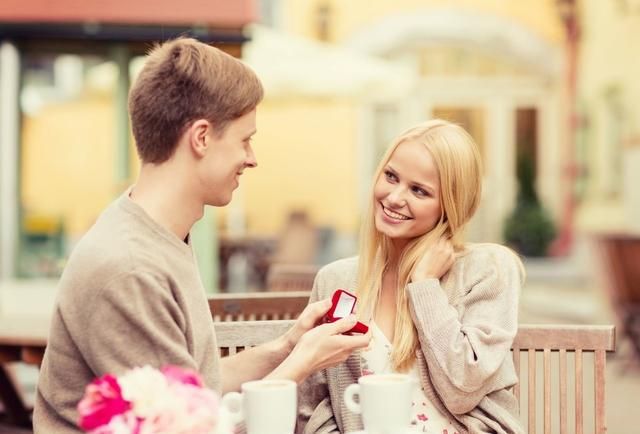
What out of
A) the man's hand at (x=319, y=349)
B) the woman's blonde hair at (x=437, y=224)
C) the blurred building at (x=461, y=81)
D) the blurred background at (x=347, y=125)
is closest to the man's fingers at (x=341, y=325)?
the man's hand at (x=319, y=349)

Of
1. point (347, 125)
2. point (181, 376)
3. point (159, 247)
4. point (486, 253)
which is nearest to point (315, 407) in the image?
point (486, 253)

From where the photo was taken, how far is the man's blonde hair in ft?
7.10

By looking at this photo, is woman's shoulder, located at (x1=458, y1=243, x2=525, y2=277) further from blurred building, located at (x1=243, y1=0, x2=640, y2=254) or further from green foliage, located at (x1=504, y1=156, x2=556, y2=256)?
green foliage, located at (x1=504, y1=156, x2=556, y2=256)

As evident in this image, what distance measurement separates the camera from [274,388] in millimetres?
2113

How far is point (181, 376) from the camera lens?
1.93 metres

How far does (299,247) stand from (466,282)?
11.3 metres

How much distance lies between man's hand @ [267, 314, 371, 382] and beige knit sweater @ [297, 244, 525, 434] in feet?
1.12

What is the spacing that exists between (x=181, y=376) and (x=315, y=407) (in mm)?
1071

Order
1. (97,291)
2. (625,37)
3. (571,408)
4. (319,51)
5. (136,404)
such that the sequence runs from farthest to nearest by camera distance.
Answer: (625,37) → (319,51) → (571,408) → (97,291) → (136,404)

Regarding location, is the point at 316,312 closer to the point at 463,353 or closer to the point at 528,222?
the point at 463,353

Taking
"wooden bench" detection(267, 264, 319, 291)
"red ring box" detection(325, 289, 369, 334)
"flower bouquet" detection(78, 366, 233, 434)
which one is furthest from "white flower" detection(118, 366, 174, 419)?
"wooden bench" detection(267, 264, 319, 291)

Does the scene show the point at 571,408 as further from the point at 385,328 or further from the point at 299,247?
the point at 299,247

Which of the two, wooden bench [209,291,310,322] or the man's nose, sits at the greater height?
the man's nose

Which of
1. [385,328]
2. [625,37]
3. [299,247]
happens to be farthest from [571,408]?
[625,37]
